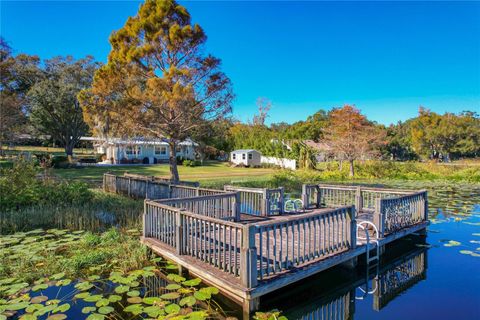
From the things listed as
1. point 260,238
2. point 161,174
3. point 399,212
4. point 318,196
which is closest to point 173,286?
point 260,238

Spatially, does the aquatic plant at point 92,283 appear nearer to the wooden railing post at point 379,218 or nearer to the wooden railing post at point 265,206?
the wooden railing post at point 265,206

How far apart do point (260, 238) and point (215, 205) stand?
3.13m

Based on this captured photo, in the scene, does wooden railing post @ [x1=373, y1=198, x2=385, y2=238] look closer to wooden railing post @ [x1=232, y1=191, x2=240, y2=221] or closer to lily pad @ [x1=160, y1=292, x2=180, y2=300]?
wooden railing post @ [x1=232, y1=191, x2=240, y2=221]

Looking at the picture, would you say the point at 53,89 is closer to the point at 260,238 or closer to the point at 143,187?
the point at 143,187

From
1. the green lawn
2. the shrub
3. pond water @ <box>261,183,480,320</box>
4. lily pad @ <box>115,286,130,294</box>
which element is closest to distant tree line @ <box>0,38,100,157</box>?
the shrub

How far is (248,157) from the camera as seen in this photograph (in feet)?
129

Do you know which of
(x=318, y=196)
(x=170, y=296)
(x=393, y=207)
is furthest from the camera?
Result: (x=318, y=196)

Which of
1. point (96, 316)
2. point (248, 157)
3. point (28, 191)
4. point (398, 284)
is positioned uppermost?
point (248, 157)

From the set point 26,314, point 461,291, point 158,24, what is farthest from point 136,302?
point 158,24

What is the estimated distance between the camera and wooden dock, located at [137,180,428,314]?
429 centimetres

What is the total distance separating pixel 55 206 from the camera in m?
9.88

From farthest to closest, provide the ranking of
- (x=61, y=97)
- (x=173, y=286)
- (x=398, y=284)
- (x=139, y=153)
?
(x=139, y=153), (x=61, y=97), (x=398, y=284), (x=173, y=286)

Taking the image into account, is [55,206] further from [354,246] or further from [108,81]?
[354,246]

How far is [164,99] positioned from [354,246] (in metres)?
10.3
